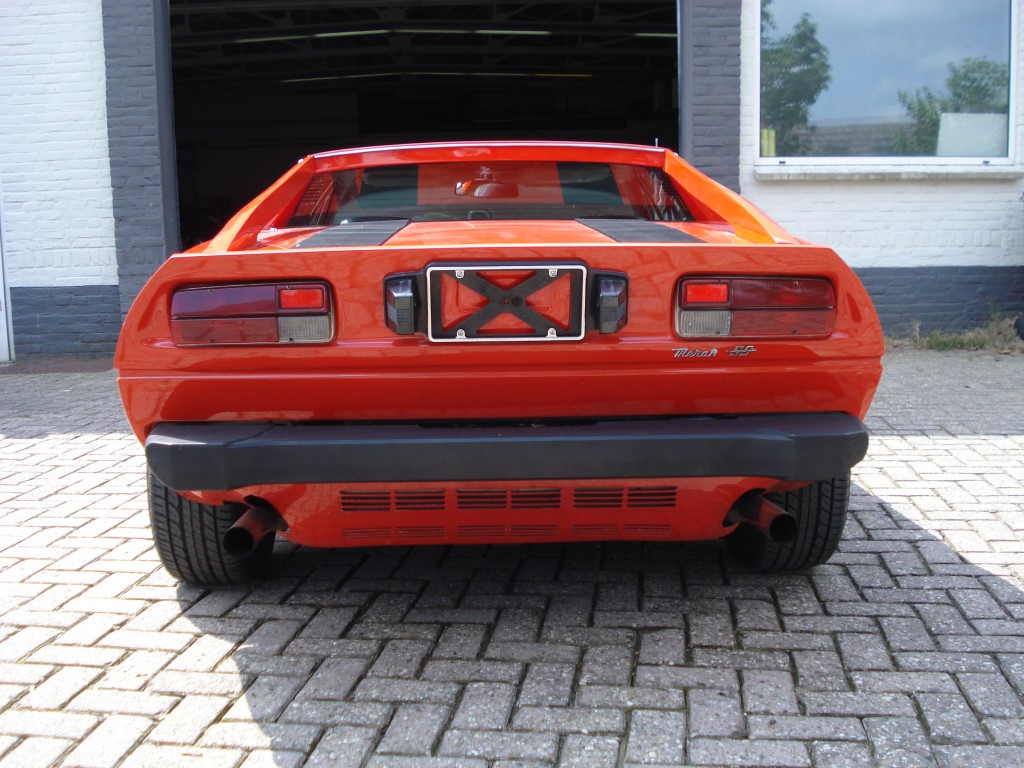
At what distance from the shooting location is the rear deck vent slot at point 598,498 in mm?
2525

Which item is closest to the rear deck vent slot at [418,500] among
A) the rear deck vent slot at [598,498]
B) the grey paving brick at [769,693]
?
the rear deck vent slot at [598,498]

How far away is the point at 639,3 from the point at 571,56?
14.9 ft

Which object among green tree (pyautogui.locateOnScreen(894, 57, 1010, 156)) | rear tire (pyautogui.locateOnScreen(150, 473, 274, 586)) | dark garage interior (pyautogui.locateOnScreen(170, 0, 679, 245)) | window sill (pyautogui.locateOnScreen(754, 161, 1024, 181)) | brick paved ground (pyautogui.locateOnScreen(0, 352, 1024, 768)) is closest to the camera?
brick paved ground (pyautogui.locateOnScreen(0, 352, 1024, 768))

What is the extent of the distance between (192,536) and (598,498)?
1.27 meters

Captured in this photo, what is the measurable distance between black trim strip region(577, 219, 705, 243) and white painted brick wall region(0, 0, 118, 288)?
687 cm

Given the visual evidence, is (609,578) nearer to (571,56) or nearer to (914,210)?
(914,210)

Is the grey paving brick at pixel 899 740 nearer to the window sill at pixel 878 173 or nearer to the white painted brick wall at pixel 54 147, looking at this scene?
the window sill at pixel 878 173

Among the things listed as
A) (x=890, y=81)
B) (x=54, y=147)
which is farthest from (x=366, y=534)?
(x=890, y=81)

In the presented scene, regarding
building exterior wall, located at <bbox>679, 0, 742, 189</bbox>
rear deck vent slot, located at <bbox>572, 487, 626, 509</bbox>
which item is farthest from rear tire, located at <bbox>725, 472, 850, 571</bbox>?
building exterior wall, located at <bbox>679, 0, 742, 189</bbox>

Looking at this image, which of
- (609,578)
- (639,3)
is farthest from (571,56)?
(609,578)

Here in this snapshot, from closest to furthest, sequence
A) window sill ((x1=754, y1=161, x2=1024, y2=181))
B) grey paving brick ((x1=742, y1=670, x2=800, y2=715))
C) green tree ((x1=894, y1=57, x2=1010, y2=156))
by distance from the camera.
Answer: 1. grey paving brick ((x1=742, y1=670, x2=800, y2=715))
2. window sill ((x1=754, y1=161, x2=1024, y2=181))
3. green tree ((x1=894, y1=57, x2=1010, y2=156))

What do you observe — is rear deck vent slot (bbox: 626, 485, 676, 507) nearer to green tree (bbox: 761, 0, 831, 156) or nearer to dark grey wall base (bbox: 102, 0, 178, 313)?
green tree (bbox: 761, 0, 831, 156)

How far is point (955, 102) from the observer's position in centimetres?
875

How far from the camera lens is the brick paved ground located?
7.10 ft
